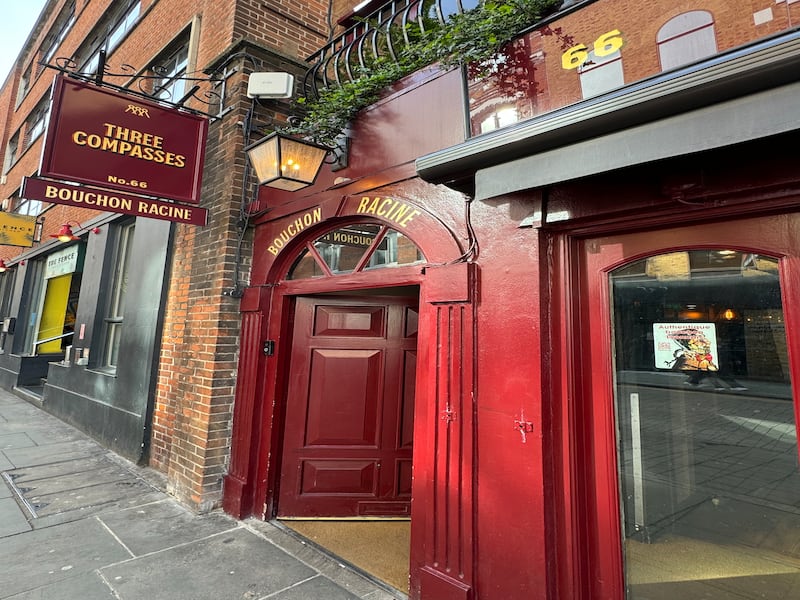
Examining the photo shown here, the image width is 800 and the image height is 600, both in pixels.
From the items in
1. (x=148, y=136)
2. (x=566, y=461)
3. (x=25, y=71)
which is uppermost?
(x=25, y=71)

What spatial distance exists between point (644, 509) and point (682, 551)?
0.78ft

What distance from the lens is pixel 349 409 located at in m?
4.10

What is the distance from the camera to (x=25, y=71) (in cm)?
1522

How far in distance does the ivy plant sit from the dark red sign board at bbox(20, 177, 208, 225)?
4.74 feet

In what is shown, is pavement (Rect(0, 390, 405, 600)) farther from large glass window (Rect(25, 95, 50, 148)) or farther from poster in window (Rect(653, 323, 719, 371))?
large glass window (Rect(25, 95, 50, 148))

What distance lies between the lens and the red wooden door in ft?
13.3

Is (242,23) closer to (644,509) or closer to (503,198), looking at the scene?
(503,198)

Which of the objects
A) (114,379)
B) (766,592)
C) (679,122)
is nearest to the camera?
(679,122)

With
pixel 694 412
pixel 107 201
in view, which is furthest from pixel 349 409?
pixel 107 201

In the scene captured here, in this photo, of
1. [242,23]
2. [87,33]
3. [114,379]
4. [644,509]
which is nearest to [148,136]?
[242,23]

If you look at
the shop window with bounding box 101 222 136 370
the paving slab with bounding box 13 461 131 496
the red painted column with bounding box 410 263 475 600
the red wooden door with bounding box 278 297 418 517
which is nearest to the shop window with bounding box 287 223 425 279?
the red wooden door with bounding box 278 297 418 517

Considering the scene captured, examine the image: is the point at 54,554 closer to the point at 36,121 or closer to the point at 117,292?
the point at 117,292

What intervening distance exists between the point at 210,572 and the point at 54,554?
4.10ft

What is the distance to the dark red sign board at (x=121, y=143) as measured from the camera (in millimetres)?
3762
